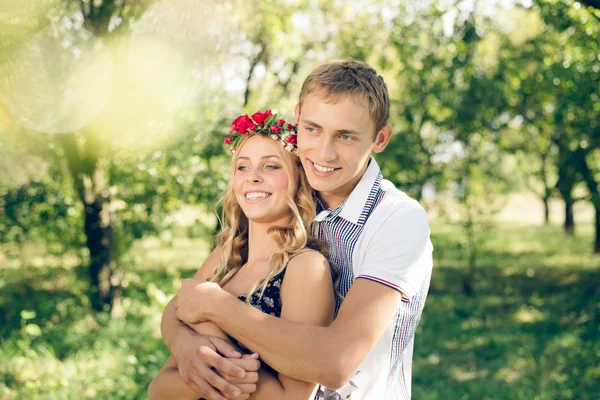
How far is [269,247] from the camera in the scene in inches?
95.3

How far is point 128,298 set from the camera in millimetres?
8047

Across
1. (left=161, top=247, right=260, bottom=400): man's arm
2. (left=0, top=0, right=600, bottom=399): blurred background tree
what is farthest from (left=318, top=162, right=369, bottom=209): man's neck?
(left=0, top=0, right=600, bottom=399): blurred background tree

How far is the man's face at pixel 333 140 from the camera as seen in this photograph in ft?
7.06

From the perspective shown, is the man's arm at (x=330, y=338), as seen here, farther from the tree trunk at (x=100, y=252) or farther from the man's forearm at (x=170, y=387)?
the tree trunk at (x=100, y=252)

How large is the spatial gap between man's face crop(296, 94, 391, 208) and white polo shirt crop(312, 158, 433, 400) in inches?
3.8

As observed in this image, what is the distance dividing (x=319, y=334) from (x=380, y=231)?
44 cm

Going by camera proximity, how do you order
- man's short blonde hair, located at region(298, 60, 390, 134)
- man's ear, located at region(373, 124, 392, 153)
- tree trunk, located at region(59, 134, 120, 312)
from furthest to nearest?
1. tree trunk, located at region(59, 134, 120, 312)
2. man's ear, located at region(373, 124, 392, 153)
3. man's short blonde hair, located at region(298, 60, 390, 134)

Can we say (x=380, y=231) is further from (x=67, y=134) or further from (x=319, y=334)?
(x=67, y=134)

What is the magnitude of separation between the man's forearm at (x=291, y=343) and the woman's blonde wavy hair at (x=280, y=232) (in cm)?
26

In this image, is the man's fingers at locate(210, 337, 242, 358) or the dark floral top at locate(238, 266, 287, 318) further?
the dark floral top at locate(238, 266, 287, 318)

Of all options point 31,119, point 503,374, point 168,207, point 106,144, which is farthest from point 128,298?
point 503,374

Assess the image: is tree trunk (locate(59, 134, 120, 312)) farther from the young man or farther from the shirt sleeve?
the shirt sleeve

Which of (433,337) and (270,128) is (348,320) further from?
(433,337)

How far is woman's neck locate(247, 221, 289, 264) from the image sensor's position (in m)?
2.41
